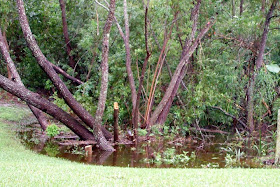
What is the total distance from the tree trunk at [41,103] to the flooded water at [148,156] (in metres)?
0.61

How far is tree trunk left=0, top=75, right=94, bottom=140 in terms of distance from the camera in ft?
36.1

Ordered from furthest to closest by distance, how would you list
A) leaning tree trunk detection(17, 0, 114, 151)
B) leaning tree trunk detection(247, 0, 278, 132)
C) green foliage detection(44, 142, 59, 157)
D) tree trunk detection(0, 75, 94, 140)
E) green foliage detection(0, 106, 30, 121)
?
green foliage detection(0, 106, 30, 121)
leaning tree trunk detection(247, 0, 278, 132)
leaning tree trunk detection(17, 0, 114, 151)
tree trunk detection(0, 75, 94, 140)
green foliage detection(44, 142, 59, 157)

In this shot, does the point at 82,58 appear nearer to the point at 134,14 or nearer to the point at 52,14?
the point at 52,14

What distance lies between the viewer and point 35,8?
68.7ft

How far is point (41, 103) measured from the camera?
11.5 m

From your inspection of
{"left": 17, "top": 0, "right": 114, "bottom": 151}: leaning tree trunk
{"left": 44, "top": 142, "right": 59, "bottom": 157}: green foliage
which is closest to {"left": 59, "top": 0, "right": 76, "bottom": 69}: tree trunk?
{"left": 17, "top": 0, "right": 114, "bottom": 151}: leaning tree trunk

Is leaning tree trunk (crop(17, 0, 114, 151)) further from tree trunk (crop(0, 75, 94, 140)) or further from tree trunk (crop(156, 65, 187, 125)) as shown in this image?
tree trunk (crop(156, 65, 187, 125))

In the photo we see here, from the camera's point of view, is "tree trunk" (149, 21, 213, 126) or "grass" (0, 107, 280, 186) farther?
"tree trunk" (149, 21, 213, 126)

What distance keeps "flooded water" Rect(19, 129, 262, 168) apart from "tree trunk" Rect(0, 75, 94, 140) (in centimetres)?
61

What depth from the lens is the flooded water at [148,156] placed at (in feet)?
33.6

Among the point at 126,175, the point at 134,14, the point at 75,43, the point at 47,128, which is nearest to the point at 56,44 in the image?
the point at 75,43

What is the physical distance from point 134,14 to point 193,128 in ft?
18.5

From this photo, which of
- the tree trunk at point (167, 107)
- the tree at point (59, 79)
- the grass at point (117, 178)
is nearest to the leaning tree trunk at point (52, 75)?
the tree at point (59, 79)

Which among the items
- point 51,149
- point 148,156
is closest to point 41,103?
point 51,149
